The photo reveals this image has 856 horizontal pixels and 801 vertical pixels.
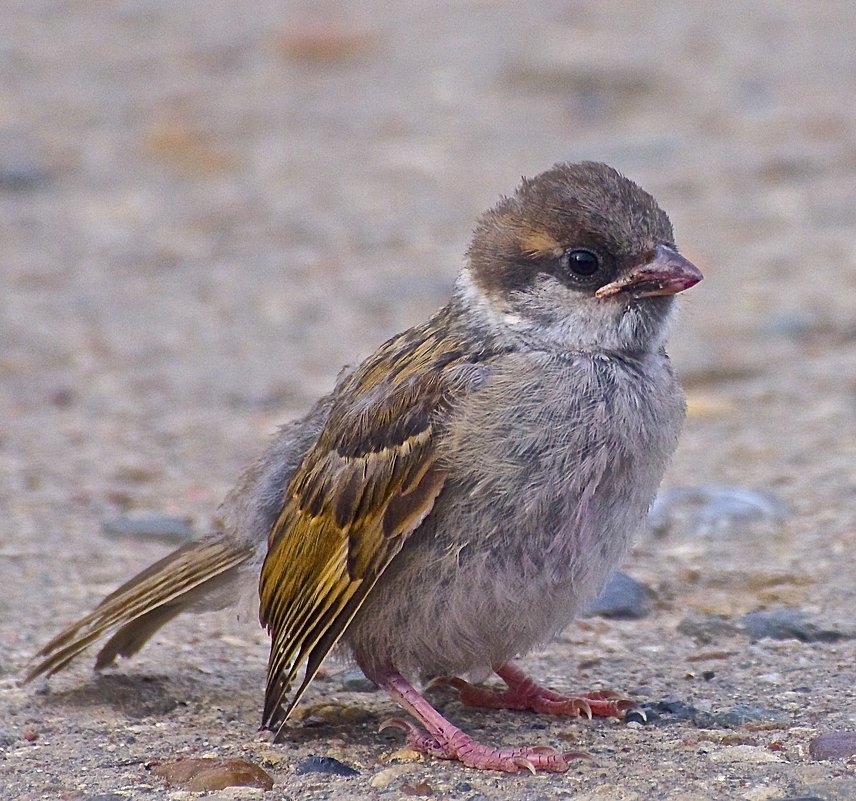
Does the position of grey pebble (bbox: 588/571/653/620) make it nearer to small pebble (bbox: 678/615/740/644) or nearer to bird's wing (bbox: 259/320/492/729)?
small pebble (bbox: 678/615/740/644)

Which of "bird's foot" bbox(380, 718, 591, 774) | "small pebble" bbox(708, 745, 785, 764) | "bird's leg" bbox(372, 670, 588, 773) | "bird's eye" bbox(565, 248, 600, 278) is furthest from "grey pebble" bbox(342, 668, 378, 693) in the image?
"bird's eye" bbox(565, 248, 600, 278)

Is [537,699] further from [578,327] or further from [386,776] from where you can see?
[578,327]

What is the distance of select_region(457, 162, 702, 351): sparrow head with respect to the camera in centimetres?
468

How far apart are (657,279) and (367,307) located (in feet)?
15.2

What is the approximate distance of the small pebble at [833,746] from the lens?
436cm

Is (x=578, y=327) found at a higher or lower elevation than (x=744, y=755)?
higher

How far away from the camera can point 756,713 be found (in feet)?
15.6

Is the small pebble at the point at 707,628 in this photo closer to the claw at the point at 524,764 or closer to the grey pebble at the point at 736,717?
the grey pebble at the point at 736,717

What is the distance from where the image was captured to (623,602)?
5.75 metres

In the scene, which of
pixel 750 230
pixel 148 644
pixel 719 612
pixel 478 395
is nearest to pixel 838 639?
pixel 719 612

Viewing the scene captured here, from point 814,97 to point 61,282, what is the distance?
5.64m

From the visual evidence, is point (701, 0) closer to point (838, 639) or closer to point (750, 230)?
point (750, 230)

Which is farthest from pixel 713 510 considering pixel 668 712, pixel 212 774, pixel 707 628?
pixel 212 774

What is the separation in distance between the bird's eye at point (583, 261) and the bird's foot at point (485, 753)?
133 centimetres
